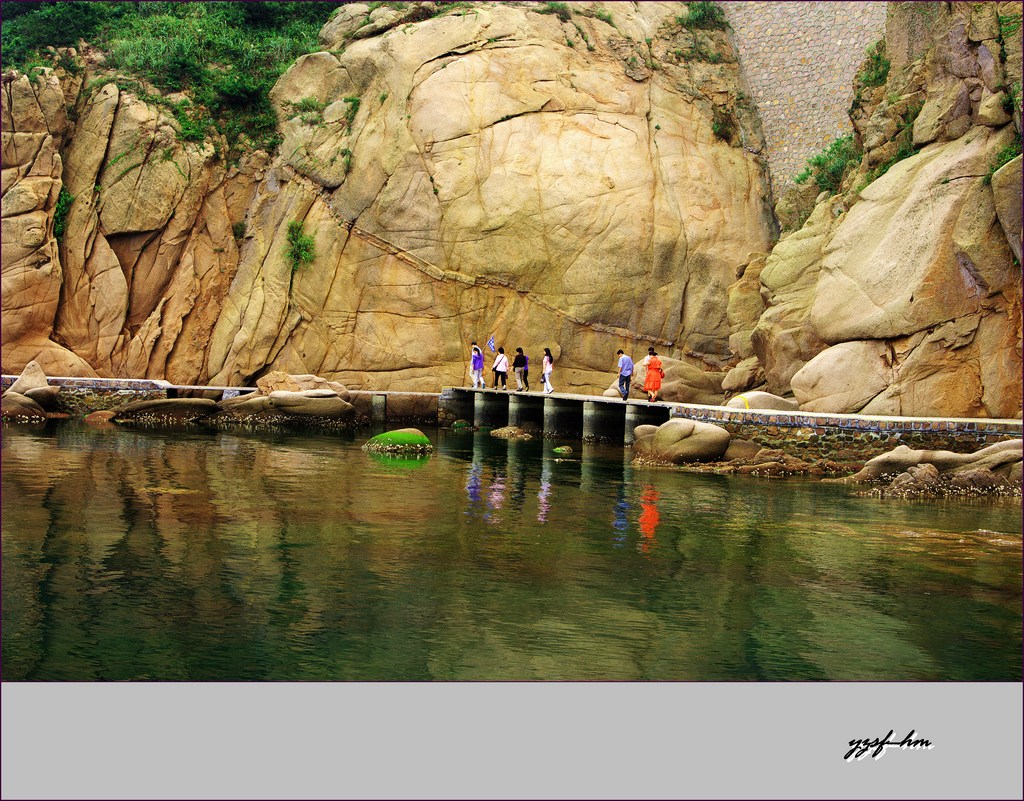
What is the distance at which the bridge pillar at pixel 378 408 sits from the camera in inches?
1276

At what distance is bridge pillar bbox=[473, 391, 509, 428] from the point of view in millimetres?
32188

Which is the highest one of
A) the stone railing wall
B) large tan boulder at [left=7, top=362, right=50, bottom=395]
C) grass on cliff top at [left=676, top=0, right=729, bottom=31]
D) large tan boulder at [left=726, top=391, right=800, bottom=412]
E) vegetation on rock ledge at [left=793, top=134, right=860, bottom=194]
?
grass on cliff top at [left=676, top=0, right=729, bottom=31]

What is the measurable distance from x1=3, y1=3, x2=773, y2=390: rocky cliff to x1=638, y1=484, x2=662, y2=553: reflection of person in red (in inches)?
655

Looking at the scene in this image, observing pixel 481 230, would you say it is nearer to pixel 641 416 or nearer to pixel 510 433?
pixel 510 433

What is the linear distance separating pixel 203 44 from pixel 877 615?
34064mm

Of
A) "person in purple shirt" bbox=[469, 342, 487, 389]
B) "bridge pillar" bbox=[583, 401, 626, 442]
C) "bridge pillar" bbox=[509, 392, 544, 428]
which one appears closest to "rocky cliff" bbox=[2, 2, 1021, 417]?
"person in purple shirt" bbox=[469, 342, 487, 389]

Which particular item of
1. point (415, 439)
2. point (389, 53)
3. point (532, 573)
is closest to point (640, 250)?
point (389, 53)

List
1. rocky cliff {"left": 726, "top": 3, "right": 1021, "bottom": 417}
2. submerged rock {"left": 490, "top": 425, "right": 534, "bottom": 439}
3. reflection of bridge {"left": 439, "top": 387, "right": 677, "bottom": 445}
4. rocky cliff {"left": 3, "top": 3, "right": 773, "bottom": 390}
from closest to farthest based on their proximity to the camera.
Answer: rocky cliff {"left": 726, "top": 3, "right": 1021, "bottom": 417}, reflection of bridge {"left": 439, "top": 387, "right": 677, "bottom": 445}, submerged rock {"left": 490, "top": 425, "right": 534, "bottom": 439}, rocky cliff {"left": 3, "top": 3, "right": 773, "bottom": 390}

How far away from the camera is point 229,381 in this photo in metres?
35.1

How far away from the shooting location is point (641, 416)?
26.3 meters

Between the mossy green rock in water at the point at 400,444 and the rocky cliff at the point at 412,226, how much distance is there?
10481 mm

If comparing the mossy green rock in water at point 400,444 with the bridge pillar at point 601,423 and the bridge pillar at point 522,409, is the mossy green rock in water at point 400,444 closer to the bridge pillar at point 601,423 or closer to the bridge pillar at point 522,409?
the bridge pillar at point 601,423

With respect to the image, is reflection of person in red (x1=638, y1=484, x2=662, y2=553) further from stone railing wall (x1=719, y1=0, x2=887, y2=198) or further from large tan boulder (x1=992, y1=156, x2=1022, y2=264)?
stone railing wall (x1=719, y1=0, x2=887, y2=198)

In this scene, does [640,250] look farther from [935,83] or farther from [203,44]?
[203,44]
